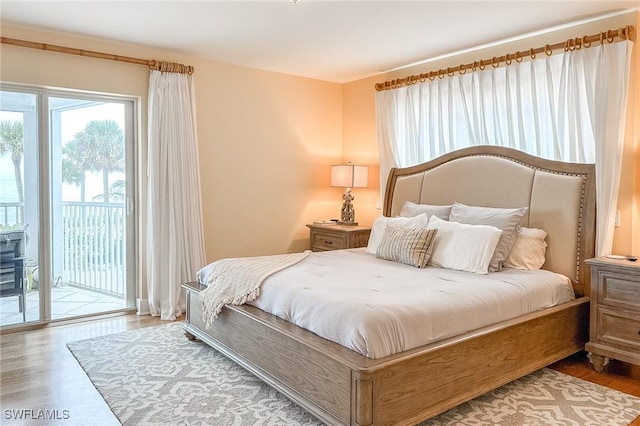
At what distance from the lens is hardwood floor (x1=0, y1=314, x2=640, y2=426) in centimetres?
253

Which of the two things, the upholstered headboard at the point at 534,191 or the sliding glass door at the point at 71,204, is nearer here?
the upholstered headboard at the point at 534,191

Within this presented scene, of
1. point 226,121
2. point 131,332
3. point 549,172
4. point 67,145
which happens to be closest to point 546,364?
point 549,172

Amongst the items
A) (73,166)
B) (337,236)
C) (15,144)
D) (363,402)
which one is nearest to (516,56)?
(337,236)

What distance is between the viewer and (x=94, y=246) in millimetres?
4395

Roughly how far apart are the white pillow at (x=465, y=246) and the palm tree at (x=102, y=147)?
305 cm

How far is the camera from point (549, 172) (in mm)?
3625

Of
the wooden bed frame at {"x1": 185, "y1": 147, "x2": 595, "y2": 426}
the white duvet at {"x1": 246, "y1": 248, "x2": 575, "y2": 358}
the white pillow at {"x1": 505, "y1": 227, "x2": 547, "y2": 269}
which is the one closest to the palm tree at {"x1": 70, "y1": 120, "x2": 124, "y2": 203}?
the wooden bed frame at {"x1": 185, "y1": 147, "x2": 595, "y2": 426}

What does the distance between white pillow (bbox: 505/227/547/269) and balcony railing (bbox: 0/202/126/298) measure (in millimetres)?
3513

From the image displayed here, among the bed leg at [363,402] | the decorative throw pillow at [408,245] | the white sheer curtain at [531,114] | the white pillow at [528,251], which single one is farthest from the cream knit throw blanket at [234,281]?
the white sheer curtain at [531,114]

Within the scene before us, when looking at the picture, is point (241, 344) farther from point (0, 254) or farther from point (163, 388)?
point (0, 254)

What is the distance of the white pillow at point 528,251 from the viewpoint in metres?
3.46

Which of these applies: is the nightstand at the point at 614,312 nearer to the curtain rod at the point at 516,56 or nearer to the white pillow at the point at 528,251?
the white pillow at the point at 528,251

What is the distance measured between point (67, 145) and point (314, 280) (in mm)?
2794

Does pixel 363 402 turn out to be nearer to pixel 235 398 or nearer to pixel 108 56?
pixel 235 398
